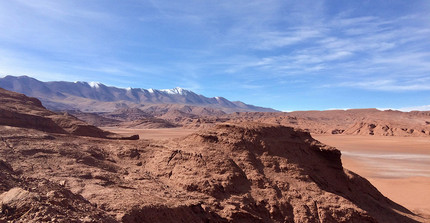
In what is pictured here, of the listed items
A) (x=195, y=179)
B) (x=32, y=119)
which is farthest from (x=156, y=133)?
(x=195, y=179)

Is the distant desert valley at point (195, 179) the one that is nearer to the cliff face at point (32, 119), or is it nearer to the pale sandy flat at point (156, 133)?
the cliff face at point (32, 119)

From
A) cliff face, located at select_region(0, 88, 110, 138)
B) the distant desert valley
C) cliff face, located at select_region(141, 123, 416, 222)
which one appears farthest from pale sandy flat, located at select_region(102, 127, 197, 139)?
cliff face, located at select_region(141, 123, 416, 222)

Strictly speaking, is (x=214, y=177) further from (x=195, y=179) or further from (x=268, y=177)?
(x=268, y=177)

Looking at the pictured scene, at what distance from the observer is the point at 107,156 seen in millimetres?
7656

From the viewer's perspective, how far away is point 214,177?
594cm

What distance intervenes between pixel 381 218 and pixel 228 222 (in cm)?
403

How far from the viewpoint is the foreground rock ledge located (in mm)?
4719

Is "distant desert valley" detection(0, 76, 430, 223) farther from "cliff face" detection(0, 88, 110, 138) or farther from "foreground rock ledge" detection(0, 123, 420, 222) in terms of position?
"cliff face" detection(0, 88, 110, 138)

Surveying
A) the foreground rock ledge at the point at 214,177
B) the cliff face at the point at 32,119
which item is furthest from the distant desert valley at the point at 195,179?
the cliff face at the point at 32,119

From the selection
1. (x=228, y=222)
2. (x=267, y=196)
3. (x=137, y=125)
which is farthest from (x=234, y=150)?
(x=137, y=125)

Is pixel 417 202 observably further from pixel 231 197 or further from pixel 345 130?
pixel 345 130

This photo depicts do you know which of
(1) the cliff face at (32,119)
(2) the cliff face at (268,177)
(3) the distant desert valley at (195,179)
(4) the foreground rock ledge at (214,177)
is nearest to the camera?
(3) the distant desert valley at (195,179)

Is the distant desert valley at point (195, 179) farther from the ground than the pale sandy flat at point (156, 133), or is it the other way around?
the distant desert valley at point (195, 179)

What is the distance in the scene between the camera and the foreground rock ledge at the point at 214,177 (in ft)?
15.5
